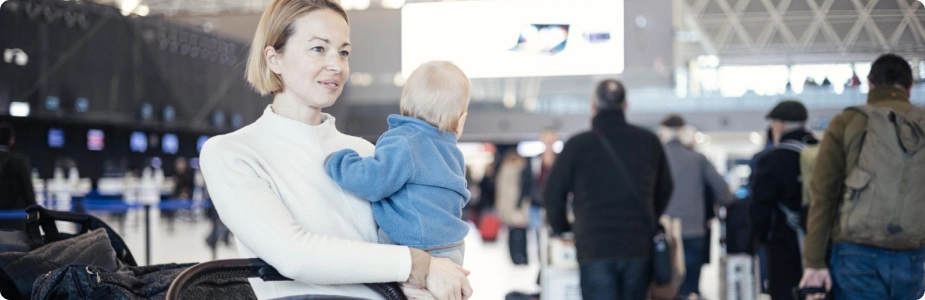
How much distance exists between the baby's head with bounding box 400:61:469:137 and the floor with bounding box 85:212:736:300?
5035 millimetres

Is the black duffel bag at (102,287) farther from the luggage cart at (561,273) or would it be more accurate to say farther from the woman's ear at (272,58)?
the luggage cart at (561,273)

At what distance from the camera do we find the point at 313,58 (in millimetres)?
1653

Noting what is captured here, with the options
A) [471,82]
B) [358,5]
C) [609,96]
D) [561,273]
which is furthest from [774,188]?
[358,5]

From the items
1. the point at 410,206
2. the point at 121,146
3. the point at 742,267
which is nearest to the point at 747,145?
the point at 121,146

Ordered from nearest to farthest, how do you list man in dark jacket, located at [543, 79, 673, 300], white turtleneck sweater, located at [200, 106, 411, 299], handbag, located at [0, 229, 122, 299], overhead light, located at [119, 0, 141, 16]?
white turtleneck sweater, located at [200, 106, 411, 299]
handbag, located at [0, 229, 122, 299]
man in dark jacket, located at [543, 79, 673, 300]
overhead light, located at [119, 0, 141, 16]

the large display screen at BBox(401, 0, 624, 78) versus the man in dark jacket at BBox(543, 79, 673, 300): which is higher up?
the large display screen at BBox(401, 0, 624, 78)

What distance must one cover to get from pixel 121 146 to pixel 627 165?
16.0 metres

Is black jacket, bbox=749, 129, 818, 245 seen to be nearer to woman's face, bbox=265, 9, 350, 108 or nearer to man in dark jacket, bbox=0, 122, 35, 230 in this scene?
woman's face, bbox=265, 9, 350, 108

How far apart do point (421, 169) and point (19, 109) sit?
13226mm

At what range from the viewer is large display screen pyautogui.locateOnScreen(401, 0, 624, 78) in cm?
962

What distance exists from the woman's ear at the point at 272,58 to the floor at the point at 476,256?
528cm

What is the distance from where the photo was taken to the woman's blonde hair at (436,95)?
6.07 feet

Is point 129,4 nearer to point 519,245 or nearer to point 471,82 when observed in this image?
point 519,245

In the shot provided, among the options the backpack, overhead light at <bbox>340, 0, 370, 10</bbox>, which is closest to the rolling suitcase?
overhead light at <bbox>340, 0, 370, 10</bbox>
